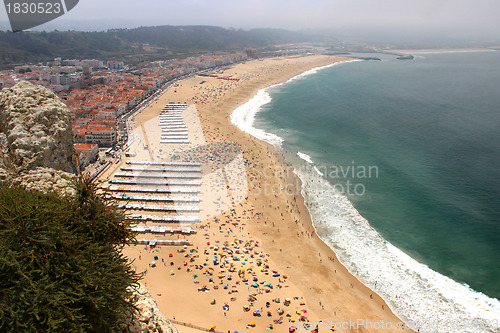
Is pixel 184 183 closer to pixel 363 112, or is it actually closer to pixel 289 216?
pixel 289 216

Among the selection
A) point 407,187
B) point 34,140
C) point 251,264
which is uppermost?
point 34,140

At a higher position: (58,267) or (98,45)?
(98,45)

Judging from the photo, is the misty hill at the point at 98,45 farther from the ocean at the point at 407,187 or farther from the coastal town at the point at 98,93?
the ocean at the point at 407,187

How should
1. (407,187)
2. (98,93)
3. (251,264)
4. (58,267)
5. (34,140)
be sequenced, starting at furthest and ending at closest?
(98,93), (407,187), (251,264), (34,140), (58,267)

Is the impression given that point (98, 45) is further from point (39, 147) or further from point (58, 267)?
point (58, 267)

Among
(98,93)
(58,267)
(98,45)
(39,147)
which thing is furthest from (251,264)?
(98,45)

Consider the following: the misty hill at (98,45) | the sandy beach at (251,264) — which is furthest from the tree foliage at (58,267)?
the misty hill at (98,45)

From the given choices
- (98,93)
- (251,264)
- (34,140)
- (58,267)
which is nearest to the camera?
(58,267)

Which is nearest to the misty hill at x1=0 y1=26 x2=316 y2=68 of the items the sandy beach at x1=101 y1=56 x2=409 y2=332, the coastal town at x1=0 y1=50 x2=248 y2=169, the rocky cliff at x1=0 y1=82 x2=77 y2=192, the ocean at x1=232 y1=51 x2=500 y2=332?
the coastal town at x1=0 y1=50 x2=248 y2=169
